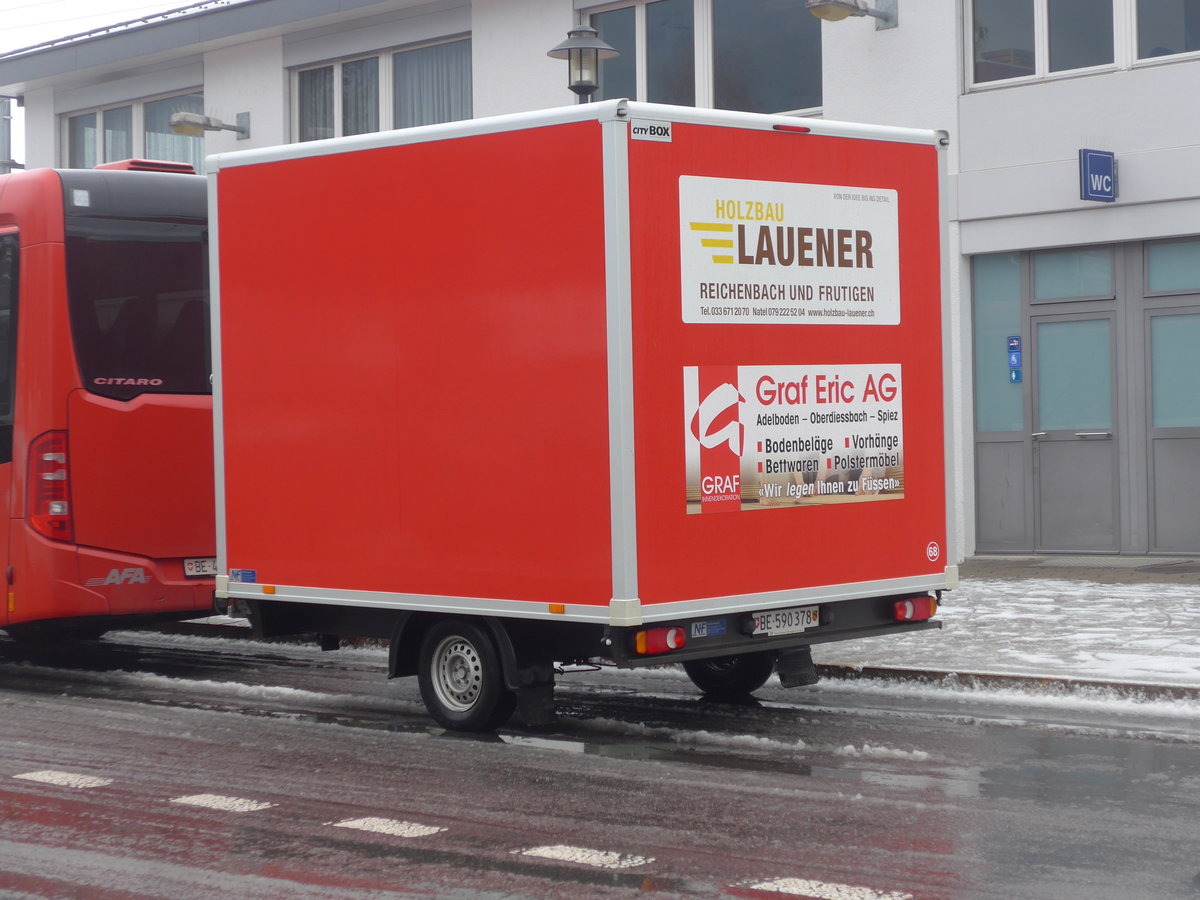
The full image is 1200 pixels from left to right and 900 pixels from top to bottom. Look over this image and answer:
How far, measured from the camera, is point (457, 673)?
8.84m

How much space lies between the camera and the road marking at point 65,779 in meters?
7.55

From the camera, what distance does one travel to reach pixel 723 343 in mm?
8203

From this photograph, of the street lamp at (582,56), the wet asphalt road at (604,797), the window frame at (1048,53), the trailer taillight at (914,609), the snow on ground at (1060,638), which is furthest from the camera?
the window frame at (1048,53)

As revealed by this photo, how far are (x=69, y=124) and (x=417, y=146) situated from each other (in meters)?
19.7

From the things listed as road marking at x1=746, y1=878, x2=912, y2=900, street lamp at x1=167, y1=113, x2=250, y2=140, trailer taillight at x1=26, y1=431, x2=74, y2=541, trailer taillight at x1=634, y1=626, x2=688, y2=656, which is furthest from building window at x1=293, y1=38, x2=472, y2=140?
road marking at x1=746, y1=878, x2=912, y2=900

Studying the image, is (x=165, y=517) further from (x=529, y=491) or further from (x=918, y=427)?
(x=918, y=427)

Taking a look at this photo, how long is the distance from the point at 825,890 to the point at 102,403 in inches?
268

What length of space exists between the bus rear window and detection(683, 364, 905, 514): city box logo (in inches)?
177

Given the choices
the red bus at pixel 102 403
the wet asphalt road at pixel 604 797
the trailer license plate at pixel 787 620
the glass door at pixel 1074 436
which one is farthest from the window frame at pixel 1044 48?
the trailer license plate at pixel 787 620

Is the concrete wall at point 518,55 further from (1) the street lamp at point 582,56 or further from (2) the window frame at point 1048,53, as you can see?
(1) the street lamp at point 582,56

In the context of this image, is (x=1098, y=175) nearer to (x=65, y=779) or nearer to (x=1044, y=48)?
(x=1044, y=48)

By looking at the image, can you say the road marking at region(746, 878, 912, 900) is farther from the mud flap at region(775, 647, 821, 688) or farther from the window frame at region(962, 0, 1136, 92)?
the window frame at region(962, 0, 1136, 92)

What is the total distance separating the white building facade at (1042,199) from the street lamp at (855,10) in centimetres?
12

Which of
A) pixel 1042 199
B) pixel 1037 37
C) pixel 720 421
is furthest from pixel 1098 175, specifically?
pixel 720 421
